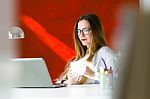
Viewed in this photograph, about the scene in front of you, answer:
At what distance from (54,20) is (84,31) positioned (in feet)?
0.93

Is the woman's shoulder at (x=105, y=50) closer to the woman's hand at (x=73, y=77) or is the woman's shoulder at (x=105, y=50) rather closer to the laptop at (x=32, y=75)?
the woman's hand at (x=73, y=77)

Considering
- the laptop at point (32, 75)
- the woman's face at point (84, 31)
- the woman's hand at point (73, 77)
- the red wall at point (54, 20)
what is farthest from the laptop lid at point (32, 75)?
the woman's face at point (84, 31)

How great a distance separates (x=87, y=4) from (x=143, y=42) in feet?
8.28

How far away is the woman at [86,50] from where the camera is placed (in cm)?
265

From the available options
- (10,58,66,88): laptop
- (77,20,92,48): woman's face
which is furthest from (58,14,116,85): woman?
(10,58,66,88): laptop

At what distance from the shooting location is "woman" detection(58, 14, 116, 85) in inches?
104

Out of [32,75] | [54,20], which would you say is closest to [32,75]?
[32,75]

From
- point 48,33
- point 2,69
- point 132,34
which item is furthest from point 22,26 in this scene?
point 132,34

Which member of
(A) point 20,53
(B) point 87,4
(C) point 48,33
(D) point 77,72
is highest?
(B) point 87,4

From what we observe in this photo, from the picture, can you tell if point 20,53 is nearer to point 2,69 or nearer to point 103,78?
point 103,78

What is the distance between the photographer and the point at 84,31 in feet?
9.15

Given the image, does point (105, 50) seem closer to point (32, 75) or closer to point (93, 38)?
point (93, 38)

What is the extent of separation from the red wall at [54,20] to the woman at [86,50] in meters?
0.06

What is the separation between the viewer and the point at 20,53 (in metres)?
2.67
